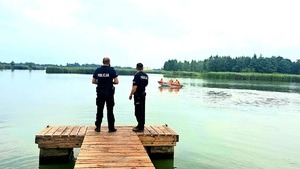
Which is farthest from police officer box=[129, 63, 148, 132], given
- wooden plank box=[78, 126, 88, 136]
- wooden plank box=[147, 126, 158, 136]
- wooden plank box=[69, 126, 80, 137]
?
wooden plank box=[69, 126, 80, 137]

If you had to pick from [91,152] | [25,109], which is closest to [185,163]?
Result: [91,152]

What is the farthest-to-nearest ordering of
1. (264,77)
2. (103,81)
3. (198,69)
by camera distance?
(198,69)
(264,77)
(103,81)

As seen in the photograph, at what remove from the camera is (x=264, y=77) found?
3152 inches

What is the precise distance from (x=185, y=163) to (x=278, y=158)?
348 centimetres

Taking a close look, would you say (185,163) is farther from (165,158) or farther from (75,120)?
(75,120)

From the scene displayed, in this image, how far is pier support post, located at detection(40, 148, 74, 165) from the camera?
8820 mm

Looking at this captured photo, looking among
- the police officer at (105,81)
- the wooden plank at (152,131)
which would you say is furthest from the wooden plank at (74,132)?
the wooden plank at (152,131)

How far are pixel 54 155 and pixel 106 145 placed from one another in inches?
79.8

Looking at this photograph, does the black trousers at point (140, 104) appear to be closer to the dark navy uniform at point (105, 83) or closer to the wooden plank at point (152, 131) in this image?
the wooden plank at point (152, 131)

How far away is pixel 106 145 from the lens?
7789 mm

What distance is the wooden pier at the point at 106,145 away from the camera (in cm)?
654

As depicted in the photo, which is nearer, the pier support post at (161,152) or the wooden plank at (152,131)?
the wooden plank at (152,131)

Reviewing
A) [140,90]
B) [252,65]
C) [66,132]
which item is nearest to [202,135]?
[140,90]

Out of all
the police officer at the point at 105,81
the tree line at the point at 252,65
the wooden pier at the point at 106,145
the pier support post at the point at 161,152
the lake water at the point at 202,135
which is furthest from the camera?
the tree line at the point at 252,65
